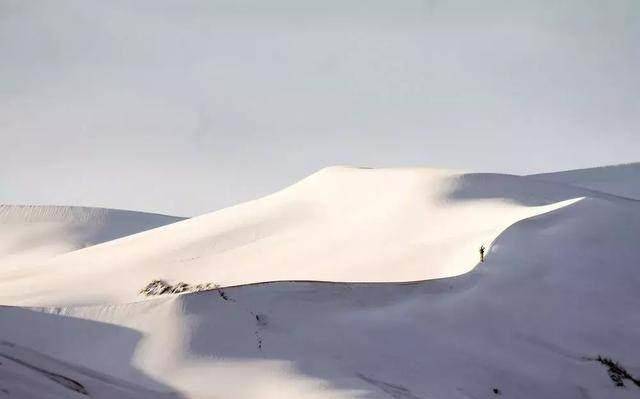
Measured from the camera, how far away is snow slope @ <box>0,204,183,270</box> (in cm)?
4616

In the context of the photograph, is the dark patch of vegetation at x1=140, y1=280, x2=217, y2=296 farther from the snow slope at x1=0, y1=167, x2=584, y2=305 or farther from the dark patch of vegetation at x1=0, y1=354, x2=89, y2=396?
the dark patch of vegetation at x1=0, y1=354, x2=89, y2=396

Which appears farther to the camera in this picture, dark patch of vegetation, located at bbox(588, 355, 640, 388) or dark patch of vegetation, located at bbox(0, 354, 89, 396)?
dark patch of vegetation, located at bbox(588, 355, 640, 388)

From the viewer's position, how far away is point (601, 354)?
18.9 meters

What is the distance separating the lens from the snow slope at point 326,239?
25.7 m

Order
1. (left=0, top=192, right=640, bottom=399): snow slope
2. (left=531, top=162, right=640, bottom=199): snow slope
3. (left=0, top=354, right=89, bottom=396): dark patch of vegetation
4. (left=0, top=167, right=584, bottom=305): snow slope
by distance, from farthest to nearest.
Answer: (left=531, top=162, right=640, bottom=199): snow slope, (left=0, top=167, right=584, bottom=305): snow slope, (left=0, top=192, right=640, bottom=399): snow slope, (left=0, top=354, right=89, bottom=396): dark patch of vegetation

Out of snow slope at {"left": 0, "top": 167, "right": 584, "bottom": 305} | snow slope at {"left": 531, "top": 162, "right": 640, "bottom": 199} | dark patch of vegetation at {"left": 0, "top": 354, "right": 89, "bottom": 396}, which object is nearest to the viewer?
dark patch of vegetation at {"left": 0, "top": 354, "right": 89, "bottom": 396}

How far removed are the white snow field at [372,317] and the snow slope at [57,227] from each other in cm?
1633

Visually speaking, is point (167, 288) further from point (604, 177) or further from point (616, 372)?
point (604, 177)

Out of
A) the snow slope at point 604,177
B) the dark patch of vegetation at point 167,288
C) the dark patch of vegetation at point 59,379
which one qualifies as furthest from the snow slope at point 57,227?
the dark patch of vegetation at point 59,379

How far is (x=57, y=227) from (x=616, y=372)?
3499 cm

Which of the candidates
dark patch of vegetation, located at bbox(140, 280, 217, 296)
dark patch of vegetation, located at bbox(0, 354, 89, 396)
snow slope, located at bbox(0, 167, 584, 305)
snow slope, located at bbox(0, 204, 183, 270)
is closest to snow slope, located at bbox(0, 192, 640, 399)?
snow slope, located at bbox(0, 167, 584, 305)

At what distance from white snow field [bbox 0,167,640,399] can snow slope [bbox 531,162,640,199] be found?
11.0m

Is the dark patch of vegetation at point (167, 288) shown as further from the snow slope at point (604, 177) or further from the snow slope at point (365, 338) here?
the snow slope at point (604, 177)

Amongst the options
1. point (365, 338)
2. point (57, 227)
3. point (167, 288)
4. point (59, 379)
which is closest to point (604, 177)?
point (57, 227)
